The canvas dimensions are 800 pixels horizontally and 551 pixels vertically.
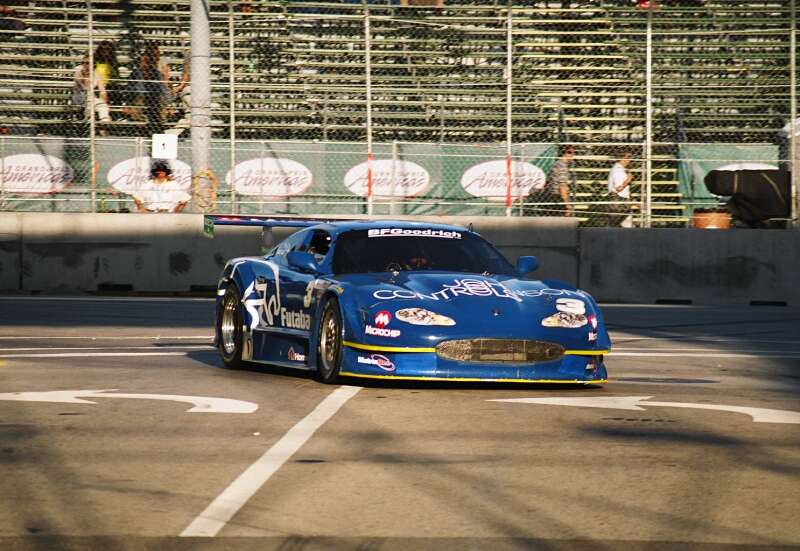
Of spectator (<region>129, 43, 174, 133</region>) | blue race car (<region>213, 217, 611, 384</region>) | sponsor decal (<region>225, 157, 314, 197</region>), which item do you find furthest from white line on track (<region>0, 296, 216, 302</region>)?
blue race car (<region>213, 217, 611, 384</region>)

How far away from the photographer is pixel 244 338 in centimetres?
1168

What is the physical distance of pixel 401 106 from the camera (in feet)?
90.6

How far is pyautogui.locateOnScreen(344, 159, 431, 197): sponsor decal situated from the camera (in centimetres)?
2469

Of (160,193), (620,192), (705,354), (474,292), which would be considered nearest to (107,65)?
(160,193)

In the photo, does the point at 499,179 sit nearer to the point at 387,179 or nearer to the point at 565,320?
the point at 387,179

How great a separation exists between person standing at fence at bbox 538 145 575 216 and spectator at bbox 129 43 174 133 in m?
6.71

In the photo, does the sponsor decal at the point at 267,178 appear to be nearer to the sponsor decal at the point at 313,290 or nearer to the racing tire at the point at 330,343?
the sponsor decal at the point at 313,290

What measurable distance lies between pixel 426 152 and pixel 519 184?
5.60 feet

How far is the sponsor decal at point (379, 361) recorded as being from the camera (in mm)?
9797

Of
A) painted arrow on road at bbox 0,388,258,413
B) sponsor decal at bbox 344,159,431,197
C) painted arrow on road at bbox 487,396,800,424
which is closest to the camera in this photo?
painted arrow on road at bbox 487,396,800,424

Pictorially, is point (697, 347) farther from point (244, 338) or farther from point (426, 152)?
point (426, 152)

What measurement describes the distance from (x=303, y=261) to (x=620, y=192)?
1502cm

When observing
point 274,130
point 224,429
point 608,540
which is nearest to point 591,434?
point 224,429

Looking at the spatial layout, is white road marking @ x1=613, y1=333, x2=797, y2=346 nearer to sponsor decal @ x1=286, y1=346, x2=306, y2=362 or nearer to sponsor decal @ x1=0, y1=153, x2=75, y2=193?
sponsor decal @ x1=286, y1=346, x2=306, y2=362
